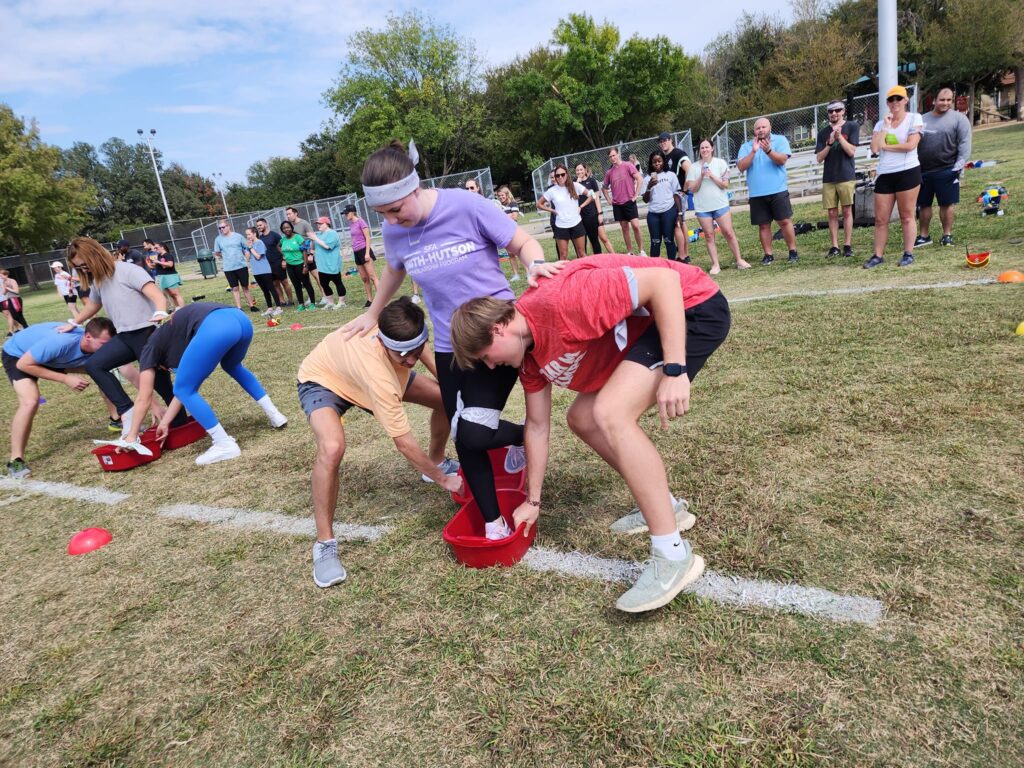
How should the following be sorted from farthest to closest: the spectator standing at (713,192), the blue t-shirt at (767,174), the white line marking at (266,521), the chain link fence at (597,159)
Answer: the chain link fence at (597,159)
the spectator standing at (713,192)
the blue t-shirt at (767,174)
the white line marking at (266,521)

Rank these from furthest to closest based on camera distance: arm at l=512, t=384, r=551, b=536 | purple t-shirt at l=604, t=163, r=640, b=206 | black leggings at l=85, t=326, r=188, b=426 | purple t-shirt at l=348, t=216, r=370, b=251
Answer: purple t-shirt at l=348, t=216, r=370, b=251, purple t-shirt at l=604, t=163, r=640, b=206, black leggings at l=85, t=326, r=188, b=426, arm at l=512, t=384, r=551, b=536

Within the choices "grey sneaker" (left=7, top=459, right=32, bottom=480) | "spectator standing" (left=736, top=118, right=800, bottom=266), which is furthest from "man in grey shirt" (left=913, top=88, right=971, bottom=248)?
"grey sneaker" (left=7, top=459, right=32, bottom=480)

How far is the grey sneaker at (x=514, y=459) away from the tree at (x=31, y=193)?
47.0 meters

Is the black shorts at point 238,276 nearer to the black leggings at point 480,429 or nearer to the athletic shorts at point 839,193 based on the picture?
the athletic shorts at point 839,193

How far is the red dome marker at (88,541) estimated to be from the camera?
375 cm

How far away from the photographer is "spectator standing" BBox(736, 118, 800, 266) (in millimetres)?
8133

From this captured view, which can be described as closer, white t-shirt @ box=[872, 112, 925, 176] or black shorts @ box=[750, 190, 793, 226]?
white t-shirt @ box=[872, 112, 925, 176]

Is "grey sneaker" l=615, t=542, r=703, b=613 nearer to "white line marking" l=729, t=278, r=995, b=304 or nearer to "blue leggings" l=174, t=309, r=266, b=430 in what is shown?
"blue leggings" l=174, t=309, r=266, b=430

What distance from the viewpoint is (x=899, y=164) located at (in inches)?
269

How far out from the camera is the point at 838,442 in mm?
3406

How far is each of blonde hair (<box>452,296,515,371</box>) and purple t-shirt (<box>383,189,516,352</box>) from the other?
505 millimetres

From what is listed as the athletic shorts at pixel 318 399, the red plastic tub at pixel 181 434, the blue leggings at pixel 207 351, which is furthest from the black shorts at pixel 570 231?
the athletic shorts at pixel 318 399

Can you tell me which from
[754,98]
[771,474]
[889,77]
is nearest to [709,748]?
[771,474]

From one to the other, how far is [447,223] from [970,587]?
255 centimetres
